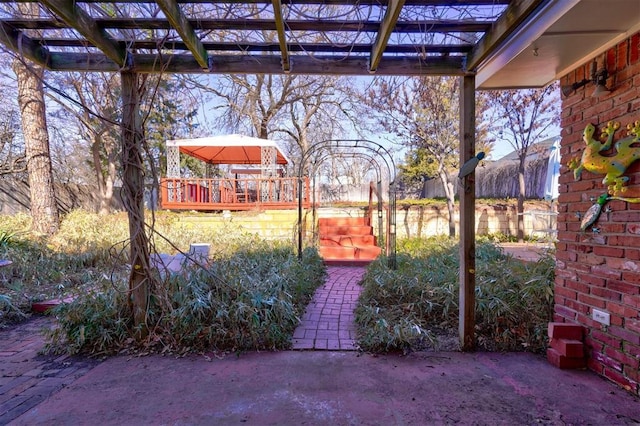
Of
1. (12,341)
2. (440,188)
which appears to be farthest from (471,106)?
(440,188)

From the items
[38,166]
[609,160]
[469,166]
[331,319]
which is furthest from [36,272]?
[609,160]

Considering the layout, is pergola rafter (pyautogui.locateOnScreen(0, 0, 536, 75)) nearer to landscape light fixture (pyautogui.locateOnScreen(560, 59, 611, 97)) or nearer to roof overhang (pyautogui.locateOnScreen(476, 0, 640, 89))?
roof overhang (pyautogui.locateOnScreen(476, 0, 640, 89))

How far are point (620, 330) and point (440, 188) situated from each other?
13.6 m

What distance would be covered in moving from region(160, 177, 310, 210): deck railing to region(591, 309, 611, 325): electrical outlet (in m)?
6.96

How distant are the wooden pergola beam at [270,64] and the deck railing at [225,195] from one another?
6143 mm

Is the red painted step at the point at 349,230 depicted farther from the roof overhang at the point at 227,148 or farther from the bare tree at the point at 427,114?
the roof overhang at the point at 227,148

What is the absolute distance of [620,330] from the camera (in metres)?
1.99

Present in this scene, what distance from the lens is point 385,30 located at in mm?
1979

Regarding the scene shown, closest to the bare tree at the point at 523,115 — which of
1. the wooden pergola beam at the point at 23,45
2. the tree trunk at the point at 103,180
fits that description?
the wooden pergola beam at the point at 23,45

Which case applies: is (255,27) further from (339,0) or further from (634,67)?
(634,67)

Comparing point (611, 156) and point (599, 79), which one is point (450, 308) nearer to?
point (611, 156)

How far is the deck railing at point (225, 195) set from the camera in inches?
351

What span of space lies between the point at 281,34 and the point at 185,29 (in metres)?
0.60

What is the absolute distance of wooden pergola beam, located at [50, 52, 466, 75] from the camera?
2498 millimetres
